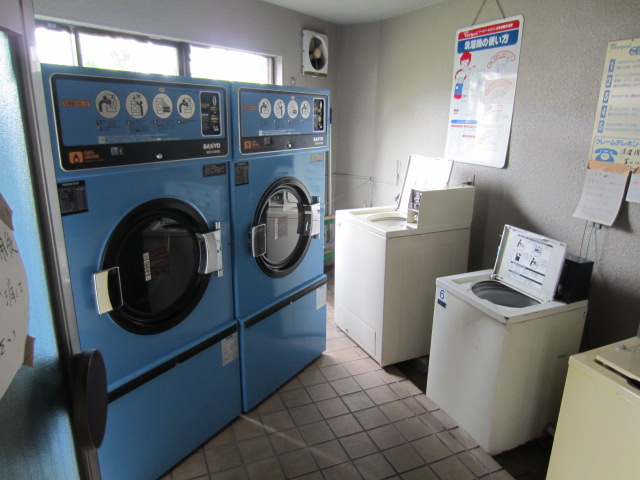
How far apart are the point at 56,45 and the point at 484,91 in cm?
276

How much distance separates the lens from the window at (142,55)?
249 centimetres

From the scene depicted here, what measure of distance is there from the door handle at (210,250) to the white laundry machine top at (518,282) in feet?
4.13

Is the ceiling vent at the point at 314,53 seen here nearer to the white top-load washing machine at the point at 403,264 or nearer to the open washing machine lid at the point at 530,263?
the white top-load washing machine at the point at 403,264

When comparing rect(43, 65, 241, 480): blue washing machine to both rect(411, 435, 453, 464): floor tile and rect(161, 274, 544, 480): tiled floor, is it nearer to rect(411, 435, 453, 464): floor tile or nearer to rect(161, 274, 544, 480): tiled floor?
rect(161, 274, 544, 480): tiled floor

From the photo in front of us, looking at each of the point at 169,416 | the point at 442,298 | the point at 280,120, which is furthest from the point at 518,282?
the point at 169,416

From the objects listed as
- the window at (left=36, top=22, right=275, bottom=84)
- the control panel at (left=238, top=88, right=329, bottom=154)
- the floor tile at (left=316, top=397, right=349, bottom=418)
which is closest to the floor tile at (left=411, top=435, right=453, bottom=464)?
the floor tile at (left=316, top=397, right=349, bottom=418)

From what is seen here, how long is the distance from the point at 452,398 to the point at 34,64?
2381mm

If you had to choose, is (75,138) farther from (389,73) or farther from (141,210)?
(389,73)

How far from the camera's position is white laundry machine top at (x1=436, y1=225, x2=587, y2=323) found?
2016 mm

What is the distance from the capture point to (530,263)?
7.29 ft

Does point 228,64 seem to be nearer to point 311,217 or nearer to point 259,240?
point 311,217

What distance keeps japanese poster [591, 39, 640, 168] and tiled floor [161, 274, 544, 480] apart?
5.54ft

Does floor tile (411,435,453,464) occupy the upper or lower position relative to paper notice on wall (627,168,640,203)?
lower

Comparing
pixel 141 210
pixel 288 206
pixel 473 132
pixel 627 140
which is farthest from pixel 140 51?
pixel 627 140
